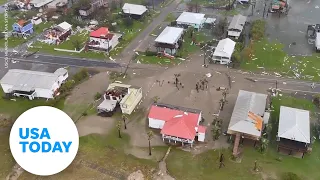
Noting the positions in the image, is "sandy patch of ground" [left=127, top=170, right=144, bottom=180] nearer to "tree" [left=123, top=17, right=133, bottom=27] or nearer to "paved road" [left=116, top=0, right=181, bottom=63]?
"paved road" [left=116, top=0, right=181, bottom=63]

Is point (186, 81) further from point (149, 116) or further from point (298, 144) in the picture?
point (298, 144)

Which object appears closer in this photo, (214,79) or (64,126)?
(64,126)

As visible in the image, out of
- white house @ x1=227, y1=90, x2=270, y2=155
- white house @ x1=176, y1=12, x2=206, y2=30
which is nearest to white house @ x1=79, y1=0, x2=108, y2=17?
white house @ x1=176, y1=12, x2=206, y2=30

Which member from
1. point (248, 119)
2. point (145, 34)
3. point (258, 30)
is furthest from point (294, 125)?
point (145, 34)

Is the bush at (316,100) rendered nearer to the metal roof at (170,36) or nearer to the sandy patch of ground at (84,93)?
the metal roof at (170,36)

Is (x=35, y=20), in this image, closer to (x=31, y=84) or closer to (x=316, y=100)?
(x=31, y=84)

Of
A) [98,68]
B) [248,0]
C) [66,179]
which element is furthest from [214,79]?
[248,0]
